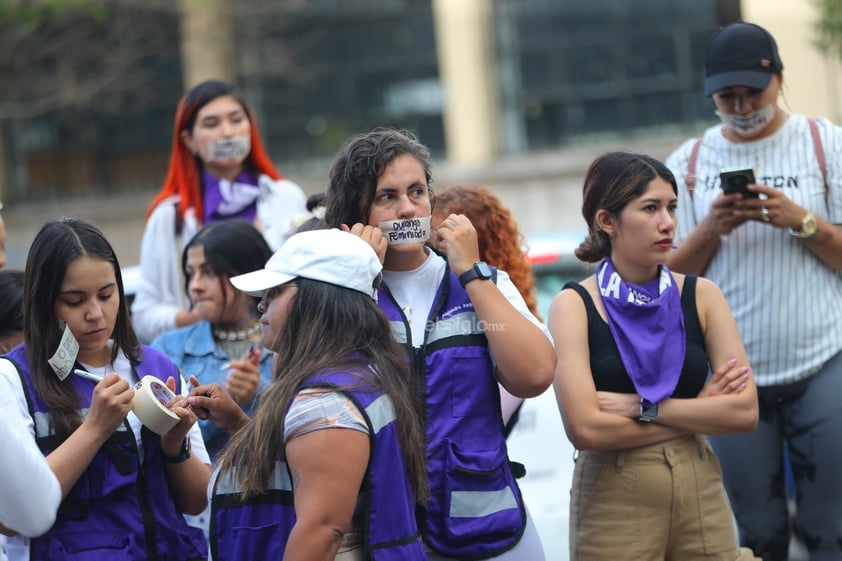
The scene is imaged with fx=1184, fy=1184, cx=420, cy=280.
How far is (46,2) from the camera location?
12.2 m

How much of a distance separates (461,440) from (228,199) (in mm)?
2285

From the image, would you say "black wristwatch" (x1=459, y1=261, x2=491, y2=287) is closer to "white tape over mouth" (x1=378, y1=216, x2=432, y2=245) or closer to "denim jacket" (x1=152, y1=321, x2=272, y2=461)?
"white tape over mouth" (x1=378, y1=216, x2=432, y2=245)

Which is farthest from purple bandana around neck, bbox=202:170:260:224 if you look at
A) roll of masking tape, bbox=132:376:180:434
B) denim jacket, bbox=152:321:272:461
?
roll of masking tape, bbox=132:376:180:434

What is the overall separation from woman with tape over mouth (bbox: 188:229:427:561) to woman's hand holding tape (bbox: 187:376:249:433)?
0.98ft

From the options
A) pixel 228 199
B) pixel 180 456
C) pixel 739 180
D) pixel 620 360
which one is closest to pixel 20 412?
pixel 180 456

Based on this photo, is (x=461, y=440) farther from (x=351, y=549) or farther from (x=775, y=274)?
(x=775, y=274)

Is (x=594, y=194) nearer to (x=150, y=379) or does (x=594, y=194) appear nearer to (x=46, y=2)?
(x=150, y=379)

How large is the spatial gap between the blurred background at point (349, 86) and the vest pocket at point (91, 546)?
1010 cm

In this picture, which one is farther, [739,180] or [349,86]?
[349,86]

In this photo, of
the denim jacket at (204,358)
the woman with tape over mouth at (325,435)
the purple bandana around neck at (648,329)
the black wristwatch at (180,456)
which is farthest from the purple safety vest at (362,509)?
the denim jacket at (204,358)

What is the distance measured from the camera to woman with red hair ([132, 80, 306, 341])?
16.9 ft

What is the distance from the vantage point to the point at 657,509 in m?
3.69

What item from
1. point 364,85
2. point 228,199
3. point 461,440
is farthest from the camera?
point 364,85

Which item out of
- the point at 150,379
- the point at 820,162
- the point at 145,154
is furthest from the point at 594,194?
the point at 145,154
